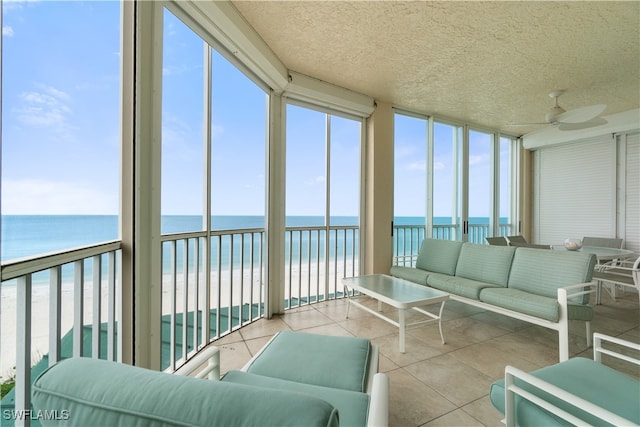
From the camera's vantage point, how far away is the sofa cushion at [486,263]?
280 centimetres

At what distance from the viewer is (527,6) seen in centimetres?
200

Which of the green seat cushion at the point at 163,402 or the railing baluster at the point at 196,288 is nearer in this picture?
the green seat cushion at the point at 163,402

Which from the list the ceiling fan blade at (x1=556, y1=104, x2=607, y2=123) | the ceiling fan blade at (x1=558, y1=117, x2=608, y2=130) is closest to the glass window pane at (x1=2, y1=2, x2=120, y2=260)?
the ceiling fan blade at (x1=556, y1=104, x2=607, y2=123)

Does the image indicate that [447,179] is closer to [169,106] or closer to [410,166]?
[410,166]

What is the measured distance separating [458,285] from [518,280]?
1.80ft

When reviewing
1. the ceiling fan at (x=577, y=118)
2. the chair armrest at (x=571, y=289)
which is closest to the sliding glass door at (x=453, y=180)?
the ceiling fan at (x=577, y=118)

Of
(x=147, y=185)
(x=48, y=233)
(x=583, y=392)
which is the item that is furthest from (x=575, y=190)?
Answer: (x=48, y=233)

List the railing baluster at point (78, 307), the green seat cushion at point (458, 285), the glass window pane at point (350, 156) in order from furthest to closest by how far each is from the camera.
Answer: the glass window pane at point (350, 156) → the green seat cushion at point (458, 285) → the railing baluster at point (78, 307)

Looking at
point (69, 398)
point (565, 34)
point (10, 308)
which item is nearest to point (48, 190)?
point (10, 308)

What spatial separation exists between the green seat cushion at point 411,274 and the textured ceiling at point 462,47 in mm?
2383

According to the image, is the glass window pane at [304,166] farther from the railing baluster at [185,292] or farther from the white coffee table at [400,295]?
the railing baluster at [185,292]

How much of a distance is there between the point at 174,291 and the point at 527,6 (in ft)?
11.2

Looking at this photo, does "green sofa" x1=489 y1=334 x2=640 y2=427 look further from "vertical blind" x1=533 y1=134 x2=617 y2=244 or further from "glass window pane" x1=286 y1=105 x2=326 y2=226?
"vertical blind" x1=533 y1=134 x2=617 y2=244

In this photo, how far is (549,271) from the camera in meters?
2.42
